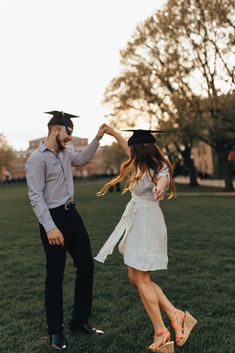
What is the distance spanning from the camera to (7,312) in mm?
4977

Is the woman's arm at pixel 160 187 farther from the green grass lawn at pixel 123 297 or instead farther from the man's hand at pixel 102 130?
the green grass lawn at pixel 123 297

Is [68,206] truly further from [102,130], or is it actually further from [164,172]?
[164,172]

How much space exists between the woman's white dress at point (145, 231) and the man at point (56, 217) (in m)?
0.63

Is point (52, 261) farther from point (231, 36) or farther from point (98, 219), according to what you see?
point (231, 36)

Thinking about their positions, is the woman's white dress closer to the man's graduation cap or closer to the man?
the man

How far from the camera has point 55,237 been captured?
3.84m

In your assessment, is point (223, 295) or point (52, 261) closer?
point (52, 261)

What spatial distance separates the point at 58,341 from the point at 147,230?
1.35 m

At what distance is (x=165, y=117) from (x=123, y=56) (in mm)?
5681

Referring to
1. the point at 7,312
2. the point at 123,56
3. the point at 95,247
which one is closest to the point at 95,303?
the point at 7,312

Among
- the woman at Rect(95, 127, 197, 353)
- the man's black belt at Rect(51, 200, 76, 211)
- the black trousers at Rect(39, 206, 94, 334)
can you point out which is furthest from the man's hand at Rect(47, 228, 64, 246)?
the woman at Rect(95, 127, 197, 353)

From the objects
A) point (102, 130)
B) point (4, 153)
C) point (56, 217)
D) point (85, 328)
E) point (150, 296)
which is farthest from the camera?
point (4, 153)

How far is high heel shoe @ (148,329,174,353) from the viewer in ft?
11.8

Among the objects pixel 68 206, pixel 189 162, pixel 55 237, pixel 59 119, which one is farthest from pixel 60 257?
pixel 189 162
